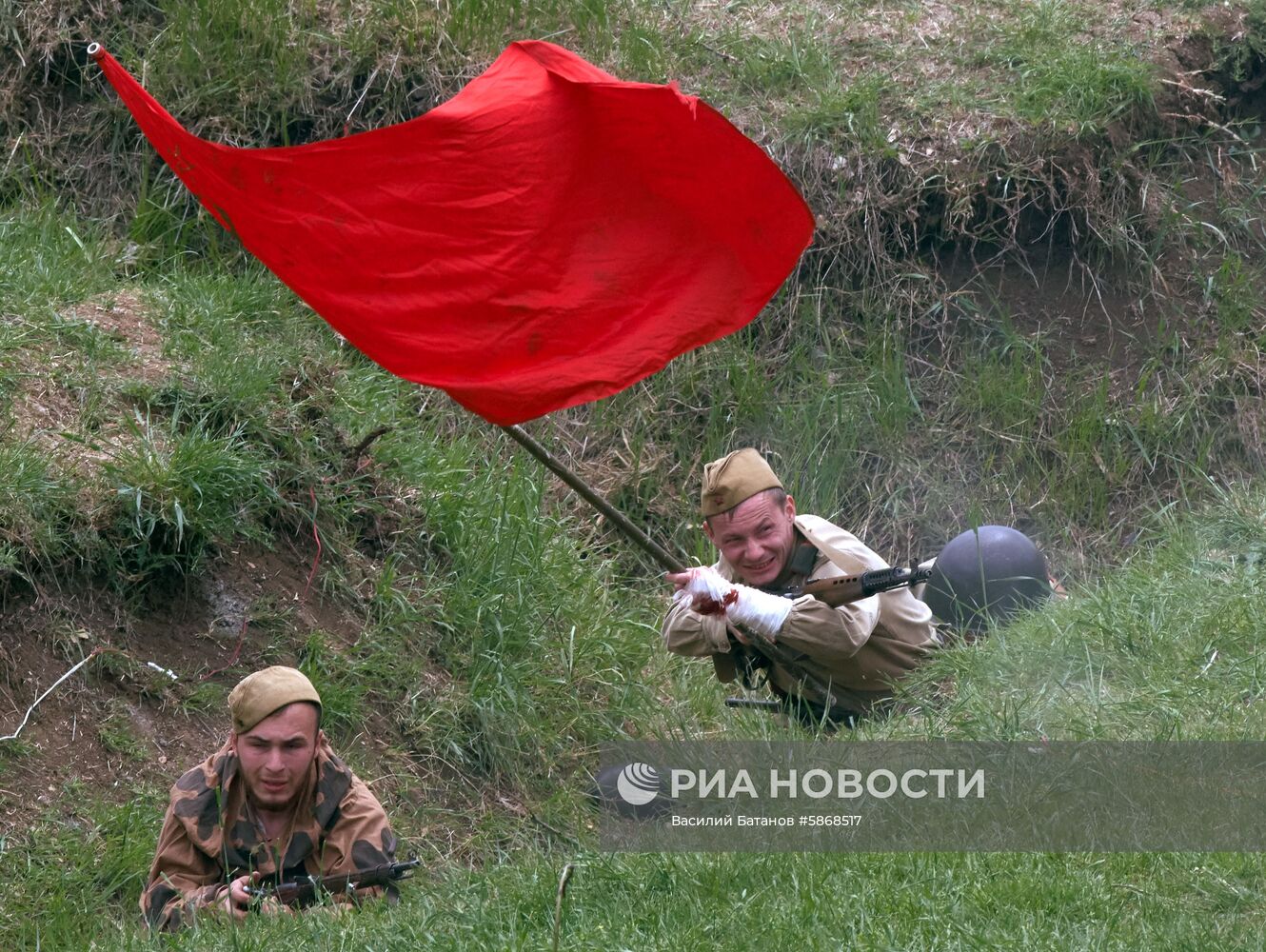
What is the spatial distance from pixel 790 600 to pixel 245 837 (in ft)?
6.74

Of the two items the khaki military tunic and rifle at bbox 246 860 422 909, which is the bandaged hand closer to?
the khaki military tunic

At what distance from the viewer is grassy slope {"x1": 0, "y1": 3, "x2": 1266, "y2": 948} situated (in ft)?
13.8

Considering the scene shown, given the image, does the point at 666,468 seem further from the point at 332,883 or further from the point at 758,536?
the point at 332,883

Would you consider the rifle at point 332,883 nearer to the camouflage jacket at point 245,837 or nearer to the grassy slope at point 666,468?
the camouflage jacket at point 245,837

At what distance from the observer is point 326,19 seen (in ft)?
31.9

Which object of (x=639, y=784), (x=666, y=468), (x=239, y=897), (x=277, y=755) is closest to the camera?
(x=239, y=897)

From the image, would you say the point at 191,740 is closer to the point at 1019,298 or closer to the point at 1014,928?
the point at 1014,928

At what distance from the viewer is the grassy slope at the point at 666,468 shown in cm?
419

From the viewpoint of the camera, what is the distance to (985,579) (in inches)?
265

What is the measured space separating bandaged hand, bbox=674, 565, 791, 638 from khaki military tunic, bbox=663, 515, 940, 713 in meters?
0.04

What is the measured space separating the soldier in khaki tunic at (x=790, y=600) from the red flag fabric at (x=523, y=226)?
36.5 inches

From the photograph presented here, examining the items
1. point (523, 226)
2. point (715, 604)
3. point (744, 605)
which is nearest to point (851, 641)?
point (744, 605)

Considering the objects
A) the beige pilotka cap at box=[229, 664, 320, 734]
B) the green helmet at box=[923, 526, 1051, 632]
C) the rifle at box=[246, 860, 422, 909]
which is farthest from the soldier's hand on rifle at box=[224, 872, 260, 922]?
the green helmet at box=[923, 526, 1051, 632]

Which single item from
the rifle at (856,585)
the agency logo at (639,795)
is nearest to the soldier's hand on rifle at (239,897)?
the agency logo at (639,795)
